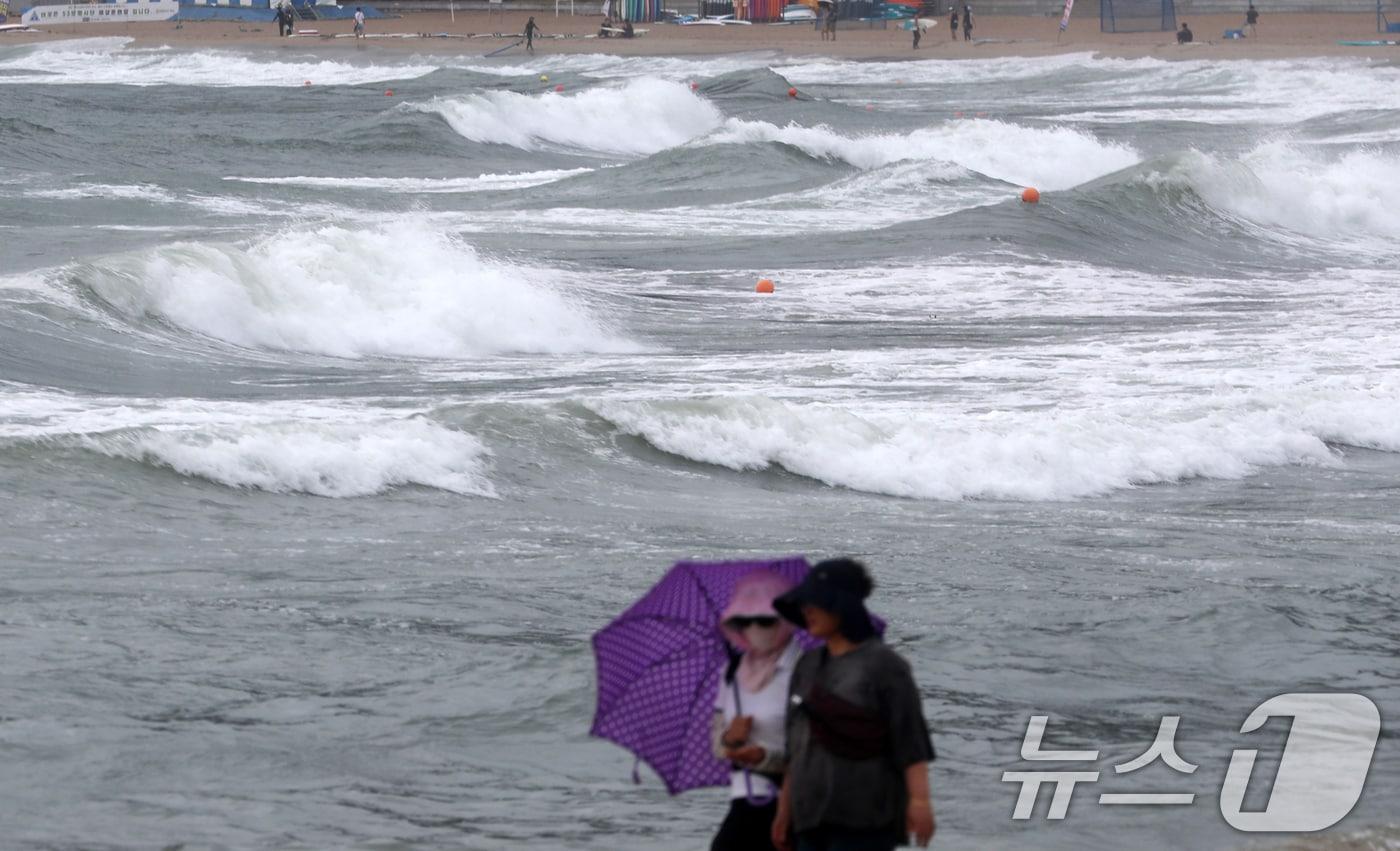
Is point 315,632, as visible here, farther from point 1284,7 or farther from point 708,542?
point 1284,7

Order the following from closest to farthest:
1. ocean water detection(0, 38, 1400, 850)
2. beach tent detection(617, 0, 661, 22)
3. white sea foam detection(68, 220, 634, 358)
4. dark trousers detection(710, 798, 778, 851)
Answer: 1. dark trousers detection(710, 798, 778, 851)
2. ocean water detection(0, 38, 1400, 850)
3. white sea foam detection(68, 220, 634, 358)
4. beach tent detection(617, 0, 661, 22)

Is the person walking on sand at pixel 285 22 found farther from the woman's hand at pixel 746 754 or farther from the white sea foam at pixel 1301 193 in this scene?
the woman's hand at pixel 746 754

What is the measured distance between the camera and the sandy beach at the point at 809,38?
210 ft

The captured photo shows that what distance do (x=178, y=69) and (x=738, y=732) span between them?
223 feet

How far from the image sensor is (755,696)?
3.88m

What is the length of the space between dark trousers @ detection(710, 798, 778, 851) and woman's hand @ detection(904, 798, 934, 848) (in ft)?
1.32

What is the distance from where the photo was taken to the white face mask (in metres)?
3.84

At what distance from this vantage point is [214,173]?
101 feet

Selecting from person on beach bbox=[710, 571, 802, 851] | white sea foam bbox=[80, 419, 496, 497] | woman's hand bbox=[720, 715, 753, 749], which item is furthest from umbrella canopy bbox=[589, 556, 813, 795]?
white sea foam bbox=[80, 419, 496, 497]

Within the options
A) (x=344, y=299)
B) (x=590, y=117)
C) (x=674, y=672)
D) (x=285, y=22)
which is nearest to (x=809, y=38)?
(x=285, y=22)
